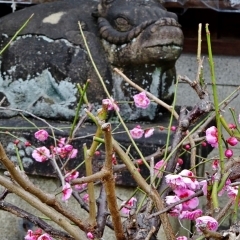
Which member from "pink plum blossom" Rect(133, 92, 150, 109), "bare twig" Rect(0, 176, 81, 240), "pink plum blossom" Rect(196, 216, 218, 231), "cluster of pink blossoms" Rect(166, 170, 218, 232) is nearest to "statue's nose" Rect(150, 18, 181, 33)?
"pink plum blossom" Rect(133, 92, 150, 109)

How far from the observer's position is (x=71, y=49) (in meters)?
2.47

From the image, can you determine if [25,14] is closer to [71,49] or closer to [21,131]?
[71,49]

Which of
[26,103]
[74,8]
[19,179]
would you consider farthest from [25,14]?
[19,179]

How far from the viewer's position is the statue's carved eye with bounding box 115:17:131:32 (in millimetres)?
2438

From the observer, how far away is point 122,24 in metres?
2.44

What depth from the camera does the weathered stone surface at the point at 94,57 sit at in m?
2.38

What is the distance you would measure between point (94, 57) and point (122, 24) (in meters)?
0.16

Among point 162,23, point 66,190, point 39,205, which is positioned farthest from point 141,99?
point 162,23

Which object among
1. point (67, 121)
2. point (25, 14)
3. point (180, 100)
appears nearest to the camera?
point (67, 121)

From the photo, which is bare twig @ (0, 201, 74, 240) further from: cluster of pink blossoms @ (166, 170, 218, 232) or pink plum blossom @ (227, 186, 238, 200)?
pink plum blossom @ (227, 186, 238, 200)

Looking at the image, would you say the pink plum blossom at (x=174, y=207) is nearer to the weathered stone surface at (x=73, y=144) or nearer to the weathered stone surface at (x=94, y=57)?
the weathered stone surface at (x=73, y=144)

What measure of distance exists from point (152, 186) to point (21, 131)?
51.0 inches

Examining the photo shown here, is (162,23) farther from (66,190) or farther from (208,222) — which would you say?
(208,222)

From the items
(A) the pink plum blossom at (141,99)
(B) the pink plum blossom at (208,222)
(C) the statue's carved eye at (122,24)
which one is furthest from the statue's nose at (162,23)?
(B) the pink plum blossom at (208,222)
